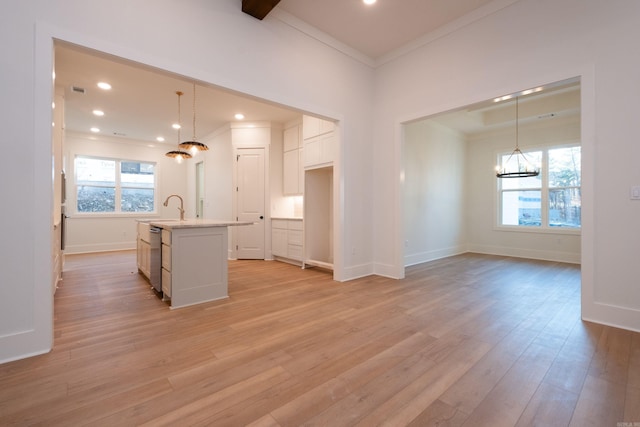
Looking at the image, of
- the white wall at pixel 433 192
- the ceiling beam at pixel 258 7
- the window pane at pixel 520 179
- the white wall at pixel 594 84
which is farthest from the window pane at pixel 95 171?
the window pane at pixel 520 179

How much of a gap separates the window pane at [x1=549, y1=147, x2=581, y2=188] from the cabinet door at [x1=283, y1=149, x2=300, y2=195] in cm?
547

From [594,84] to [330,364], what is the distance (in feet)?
11.1

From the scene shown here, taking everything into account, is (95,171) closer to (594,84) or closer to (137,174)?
(137,174)

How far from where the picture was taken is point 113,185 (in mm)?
7840

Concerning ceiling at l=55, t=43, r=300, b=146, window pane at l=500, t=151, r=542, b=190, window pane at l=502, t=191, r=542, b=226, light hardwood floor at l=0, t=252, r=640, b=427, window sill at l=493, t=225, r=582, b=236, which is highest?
ceiling at l=55, t=43, r=300, b=146

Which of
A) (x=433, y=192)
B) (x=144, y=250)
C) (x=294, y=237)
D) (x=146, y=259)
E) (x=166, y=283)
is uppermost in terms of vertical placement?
(x=433, y=192)

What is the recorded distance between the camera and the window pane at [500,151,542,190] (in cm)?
630

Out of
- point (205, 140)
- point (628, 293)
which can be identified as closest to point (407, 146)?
point (628, 293)

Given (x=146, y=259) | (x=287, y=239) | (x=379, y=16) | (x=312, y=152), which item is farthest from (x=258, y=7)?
(x=287, y=239)

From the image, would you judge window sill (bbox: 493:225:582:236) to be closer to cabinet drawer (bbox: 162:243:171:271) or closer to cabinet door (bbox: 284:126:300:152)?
cabinet door (bbox: 284:126:300:152)

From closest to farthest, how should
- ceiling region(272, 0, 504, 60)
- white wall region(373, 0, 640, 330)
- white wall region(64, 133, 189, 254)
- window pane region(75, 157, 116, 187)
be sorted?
1. white wall region(373, 0, 640, 330)
2. ceiling region(272, 0, 504, 60)
3. white wall region(64, 133, 189, 254)
4. window pane region(75, 157, 116, 187)

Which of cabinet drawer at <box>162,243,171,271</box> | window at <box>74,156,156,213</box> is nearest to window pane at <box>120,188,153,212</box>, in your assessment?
window at <box>74,156,156,213</box>

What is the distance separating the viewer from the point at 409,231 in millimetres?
5594

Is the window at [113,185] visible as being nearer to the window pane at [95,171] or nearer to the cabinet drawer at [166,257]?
the window pane at [95,171]
